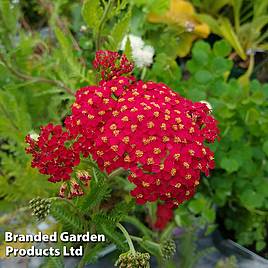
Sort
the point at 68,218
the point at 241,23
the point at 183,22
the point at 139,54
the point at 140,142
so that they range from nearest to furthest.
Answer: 1. the point at 140,142
2. the point at 68,218
3. the point at 139,54
4. the point at 183,22
5. the point at 241,23

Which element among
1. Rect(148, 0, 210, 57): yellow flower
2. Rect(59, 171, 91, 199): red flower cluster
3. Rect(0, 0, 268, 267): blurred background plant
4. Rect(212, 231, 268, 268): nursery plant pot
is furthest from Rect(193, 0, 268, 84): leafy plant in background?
Rect(59, 171, 91, 199): red flower cluster

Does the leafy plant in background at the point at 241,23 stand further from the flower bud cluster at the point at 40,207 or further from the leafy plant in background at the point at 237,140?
the flower bud cluster at the point at 40,207

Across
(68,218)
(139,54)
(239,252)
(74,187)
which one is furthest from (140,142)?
(239,252)

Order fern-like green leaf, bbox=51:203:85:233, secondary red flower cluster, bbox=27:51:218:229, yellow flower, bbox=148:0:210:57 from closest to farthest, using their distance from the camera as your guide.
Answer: secondary red flower cluster, bbox=27:51:218:229, fern-like green leaf, bbox=51:203:85:233, yellow flower, bbox=148:0:210:57

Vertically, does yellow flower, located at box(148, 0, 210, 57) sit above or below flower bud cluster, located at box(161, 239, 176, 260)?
above

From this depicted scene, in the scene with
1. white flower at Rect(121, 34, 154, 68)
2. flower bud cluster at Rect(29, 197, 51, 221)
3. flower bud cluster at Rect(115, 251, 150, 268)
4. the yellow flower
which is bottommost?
flower bud cluster at Rect(115, 251, 150, 268)

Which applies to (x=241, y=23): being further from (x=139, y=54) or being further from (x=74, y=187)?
(x=74, y=187)

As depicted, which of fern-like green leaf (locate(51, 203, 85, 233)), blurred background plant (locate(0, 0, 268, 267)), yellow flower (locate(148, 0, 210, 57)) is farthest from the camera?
yellow flower (locate(148, 0, 210, 57))

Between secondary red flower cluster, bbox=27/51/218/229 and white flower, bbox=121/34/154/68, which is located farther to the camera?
white flower, bbox=121/34/154/68

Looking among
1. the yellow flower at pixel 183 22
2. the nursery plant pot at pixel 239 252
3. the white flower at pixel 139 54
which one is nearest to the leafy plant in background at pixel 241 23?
the yellow flower at pixel 183 22

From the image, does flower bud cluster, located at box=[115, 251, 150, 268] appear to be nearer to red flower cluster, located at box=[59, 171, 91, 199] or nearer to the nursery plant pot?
red flower cluster, located at box=[59, 171, 91, 199]
